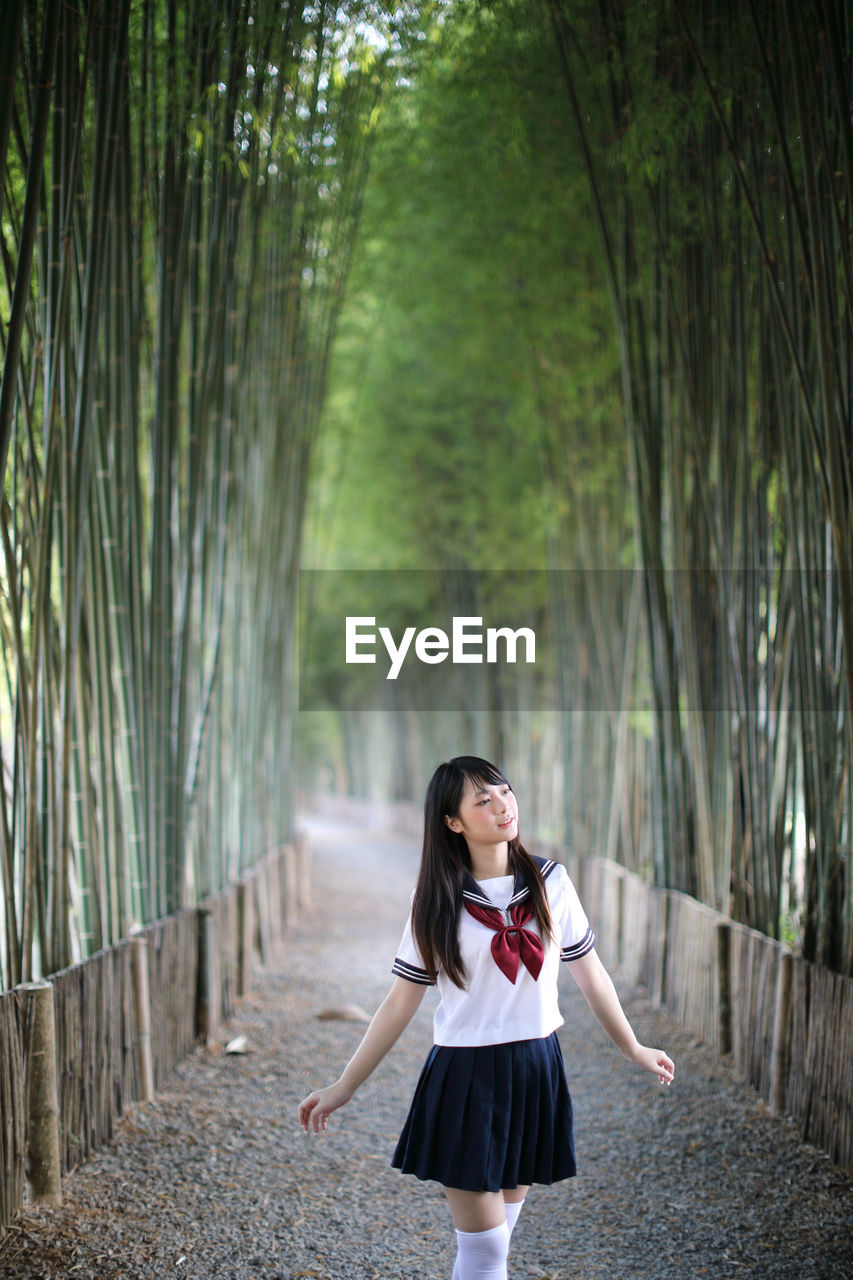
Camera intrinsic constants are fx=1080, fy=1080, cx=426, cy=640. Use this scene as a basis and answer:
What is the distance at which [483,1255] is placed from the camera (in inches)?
52.7

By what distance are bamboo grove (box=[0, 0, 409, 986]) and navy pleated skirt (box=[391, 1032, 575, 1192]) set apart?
0.92 metres

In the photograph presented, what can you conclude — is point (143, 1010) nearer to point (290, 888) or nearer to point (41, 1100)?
point (41, 1100)

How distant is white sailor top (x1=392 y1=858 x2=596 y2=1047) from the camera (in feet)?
4.58

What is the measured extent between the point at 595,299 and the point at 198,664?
2.02m

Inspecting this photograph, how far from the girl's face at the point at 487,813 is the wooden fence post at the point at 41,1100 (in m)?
0.98

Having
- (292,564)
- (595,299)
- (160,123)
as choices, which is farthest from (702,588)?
(292,564)

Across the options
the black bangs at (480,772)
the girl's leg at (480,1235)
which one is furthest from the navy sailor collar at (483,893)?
the girl's leg at (480,1235)

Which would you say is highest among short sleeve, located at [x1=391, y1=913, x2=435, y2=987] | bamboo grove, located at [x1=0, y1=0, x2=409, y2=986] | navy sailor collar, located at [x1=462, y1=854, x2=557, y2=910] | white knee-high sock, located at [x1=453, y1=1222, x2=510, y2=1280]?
bamboo grove, located at [x1=0, y1=0, x2=409, y2=986]

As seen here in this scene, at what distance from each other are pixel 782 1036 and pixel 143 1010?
1.47 metres

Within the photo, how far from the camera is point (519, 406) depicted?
5.42 metres

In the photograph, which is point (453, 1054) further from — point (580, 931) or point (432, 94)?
point (432, 94)

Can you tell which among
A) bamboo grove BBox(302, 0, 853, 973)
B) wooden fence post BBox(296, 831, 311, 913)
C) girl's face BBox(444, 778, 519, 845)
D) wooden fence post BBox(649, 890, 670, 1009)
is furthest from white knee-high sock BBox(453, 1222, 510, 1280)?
wooden fence post BBox(296, 831, 311, 913)

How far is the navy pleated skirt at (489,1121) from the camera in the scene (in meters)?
1.35

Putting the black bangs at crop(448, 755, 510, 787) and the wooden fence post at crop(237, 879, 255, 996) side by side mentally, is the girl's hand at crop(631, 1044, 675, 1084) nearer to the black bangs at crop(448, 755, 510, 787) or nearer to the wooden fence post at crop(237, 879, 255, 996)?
the black bangs at crop(448, 755, 510, 787)
